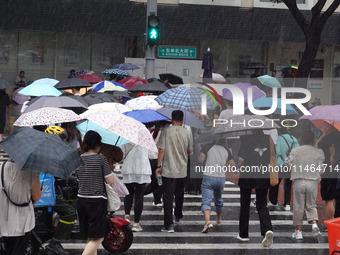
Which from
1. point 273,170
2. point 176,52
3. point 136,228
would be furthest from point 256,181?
point 176,52

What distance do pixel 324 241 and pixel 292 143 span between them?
9.11 ft

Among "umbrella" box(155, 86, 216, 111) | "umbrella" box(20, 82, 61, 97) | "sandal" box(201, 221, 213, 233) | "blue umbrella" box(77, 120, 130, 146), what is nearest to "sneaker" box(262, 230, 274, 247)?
"sandal" box(201, 221, 213, 233)

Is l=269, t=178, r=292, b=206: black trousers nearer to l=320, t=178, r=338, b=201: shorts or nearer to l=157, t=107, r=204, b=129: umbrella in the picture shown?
l=320, t=178, r=338, b=201: shorts

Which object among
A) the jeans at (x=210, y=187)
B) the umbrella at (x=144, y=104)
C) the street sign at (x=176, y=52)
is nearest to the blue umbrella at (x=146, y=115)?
the umbrella at (x=144, y=104)

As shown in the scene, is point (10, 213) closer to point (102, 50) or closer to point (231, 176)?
point (231, 176)

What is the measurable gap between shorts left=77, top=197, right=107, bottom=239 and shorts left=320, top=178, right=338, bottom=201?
4515 millimetres

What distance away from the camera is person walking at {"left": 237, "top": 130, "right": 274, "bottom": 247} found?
1041 centimetres

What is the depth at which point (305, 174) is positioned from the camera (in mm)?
11141

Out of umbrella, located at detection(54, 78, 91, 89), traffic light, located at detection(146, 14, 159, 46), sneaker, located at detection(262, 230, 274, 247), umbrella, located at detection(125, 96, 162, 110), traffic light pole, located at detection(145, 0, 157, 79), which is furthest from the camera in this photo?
traffic light pole, located at detection(145, 0, 157, 79)

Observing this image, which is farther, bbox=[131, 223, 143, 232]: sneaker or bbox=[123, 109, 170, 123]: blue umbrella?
bbox=[123, 109, 170, 123]: blue umbrella

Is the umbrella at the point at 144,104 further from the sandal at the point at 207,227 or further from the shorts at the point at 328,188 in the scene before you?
the shorts at the point at 328,188

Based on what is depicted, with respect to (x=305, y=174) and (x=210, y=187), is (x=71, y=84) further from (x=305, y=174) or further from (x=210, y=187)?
(x=305, y=174)

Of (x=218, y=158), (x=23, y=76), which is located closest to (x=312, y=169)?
(x=218, y=158)

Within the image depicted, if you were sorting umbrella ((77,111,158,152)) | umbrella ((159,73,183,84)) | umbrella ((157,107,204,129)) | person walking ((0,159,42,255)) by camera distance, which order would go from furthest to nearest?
umbrella ((159,73,183,84)) → umbrella ((157,107,204,129)) → umbrella ((77,111,158,152)) → person walking ((0,159,42,255))
